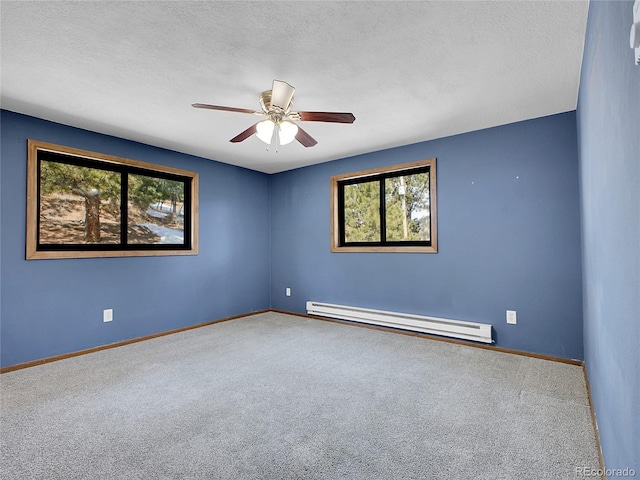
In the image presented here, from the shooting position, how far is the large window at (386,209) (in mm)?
3910

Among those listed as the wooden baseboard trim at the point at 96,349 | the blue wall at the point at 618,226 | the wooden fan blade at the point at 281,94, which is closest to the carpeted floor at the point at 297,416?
the wooden baseboard trim at the point at 96,349

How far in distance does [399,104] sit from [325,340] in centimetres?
250

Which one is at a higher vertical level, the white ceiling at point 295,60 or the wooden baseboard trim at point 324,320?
the white ceiling at point 295,60

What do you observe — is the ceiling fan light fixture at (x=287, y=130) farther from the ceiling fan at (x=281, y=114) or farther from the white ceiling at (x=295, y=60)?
the white ceiling at (x=295, y=60)

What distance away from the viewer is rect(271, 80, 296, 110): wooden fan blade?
2.24 m

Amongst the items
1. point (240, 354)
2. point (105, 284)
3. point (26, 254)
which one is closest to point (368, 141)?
point (240, 354)

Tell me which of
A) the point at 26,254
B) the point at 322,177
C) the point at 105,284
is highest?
the point at 322,177

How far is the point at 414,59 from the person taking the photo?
2150 millimetres

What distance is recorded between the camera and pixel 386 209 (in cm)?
429

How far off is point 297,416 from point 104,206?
119 inches

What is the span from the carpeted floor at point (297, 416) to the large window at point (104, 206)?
3.82 ft

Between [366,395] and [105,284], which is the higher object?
[105,284]

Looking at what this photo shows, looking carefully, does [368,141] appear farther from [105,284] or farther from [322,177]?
[105,284]

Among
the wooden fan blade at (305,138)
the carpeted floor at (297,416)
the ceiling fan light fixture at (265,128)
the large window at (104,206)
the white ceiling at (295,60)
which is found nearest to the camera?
the carpeted floor at (297,416)
